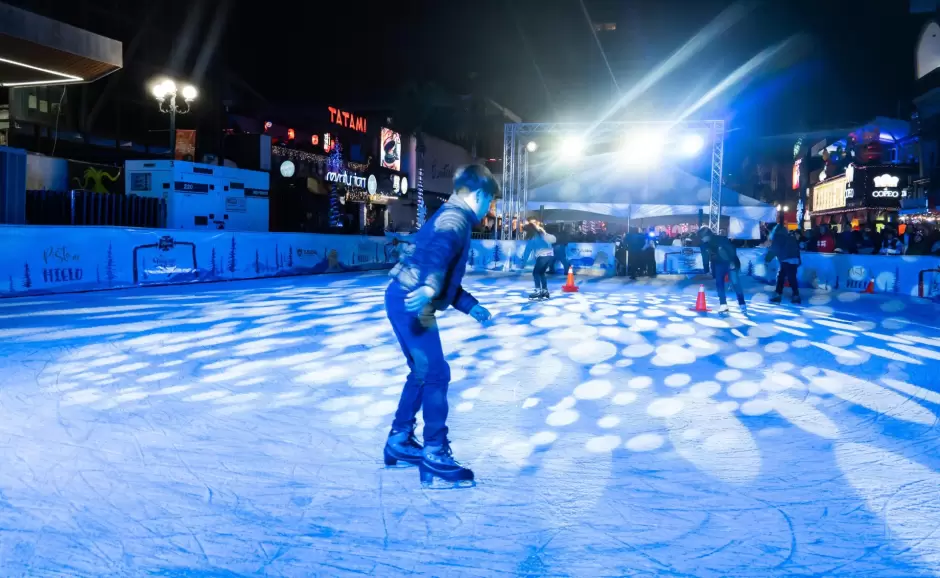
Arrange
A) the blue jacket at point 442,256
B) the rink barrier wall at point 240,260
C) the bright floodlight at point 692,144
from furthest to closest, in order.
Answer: the bright floodlight at point 692,144 < the rink barrier wall at point 240,260 < the blue jacket at point 442,256

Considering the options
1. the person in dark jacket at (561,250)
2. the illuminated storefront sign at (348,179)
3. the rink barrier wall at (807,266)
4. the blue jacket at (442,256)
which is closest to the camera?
the blue jacket at (442,256)

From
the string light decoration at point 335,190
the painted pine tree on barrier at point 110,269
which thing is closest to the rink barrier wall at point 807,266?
the string light decoration at point 335,190

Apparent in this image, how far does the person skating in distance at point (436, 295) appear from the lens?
3.43 metres

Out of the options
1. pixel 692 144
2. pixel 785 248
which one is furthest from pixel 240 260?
pixel 692 144

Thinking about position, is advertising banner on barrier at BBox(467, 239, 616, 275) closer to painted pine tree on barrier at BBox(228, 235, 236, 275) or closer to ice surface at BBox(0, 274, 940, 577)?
painted pine tree on barrier at BBox(228, 235, 236, 275)

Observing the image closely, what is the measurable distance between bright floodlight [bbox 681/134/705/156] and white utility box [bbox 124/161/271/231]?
14.0 metres

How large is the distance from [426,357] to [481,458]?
2.68 feet

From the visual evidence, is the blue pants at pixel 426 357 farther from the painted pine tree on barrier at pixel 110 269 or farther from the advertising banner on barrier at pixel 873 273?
the advertising banner on barrier at pixel 873 273

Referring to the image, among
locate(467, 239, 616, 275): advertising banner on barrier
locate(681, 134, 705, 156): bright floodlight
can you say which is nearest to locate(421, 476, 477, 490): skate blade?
locate(467, 239, 616, 275): advertising banner on barrier

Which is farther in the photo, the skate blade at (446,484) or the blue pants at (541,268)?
the blue pants at (541,268)

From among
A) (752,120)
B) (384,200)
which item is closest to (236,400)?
(752,120)

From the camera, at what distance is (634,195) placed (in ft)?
79.4

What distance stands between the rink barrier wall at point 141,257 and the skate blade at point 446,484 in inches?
467

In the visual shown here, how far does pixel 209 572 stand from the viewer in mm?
2547
